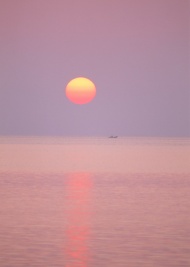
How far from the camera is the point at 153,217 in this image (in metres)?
7.01

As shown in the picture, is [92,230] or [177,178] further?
[177,178]

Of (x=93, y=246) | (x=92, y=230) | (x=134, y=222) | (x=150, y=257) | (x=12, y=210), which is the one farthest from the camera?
(x=12, y=210)

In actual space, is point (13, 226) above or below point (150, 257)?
above

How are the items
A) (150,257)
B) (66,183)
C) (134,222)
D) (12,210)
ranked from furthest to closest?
(66,183) → (12,210) → (134,222) → (150,257)

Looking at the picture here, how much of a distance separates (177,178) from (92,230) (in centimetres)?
715

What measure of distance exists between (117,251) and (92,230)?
3.82 ft

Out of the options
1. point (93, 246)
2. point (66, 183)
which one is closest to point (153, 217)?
point (93, 246)

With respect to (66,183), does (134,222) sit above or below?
below

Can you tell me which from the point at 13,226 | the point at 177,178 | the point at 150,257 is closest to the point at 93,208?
the point at 13,226

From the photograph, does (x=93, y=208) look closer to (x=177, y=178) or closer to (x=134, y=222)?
(x=134, y=222)

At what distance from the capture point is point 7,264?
430cm

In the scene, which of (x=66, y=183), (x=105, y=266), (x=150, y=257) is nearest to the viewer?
(x=105, y=266)

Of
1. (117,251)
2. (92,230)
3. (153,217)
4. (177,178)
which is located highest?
(177,178)

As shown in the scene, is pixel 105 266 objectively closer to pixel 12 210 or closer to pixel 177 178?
pixel 12 210
